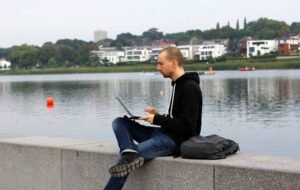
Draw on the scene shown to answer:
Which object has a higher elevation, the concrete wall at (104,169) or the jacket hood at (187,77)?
the jacket hood at (187,77)

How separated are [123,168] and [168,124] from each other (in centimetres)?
63

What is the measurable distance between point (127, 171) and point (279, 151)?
14.8 meters

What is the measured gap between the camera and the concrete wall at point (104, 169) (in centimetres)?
595

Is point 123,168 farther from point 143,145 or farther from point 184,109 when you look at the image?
point 184,109

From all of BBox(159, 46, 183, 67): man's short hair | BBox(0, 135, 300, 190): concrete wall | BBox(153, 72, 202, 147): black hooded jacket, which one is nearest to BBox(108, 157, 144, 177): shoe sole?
BBox(0, 135, 300, 190): concrete wall

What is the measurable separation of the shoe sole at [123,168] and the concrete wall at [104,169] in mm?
292

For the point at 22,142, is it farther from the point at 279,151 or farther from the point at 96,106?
the point at 96,106

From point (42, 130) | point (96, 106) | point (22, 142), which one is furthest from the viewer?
point (96, 106)

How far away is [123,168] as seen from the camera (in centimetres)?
655

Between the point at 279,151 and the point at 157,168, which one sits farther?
the point at 279,151

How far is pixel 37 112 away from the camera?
41.0 metres

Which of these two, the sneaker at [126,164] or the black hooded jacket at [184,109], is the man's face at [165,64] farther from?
the sneaker at [126,164]

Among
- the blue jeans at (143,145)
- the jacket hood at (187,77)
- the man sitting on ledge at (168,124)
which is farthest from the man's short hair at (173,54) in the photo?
the blue jeans at (143,145)

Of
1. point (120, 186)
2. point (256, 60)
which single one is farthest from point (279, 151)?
point (256, 60)
